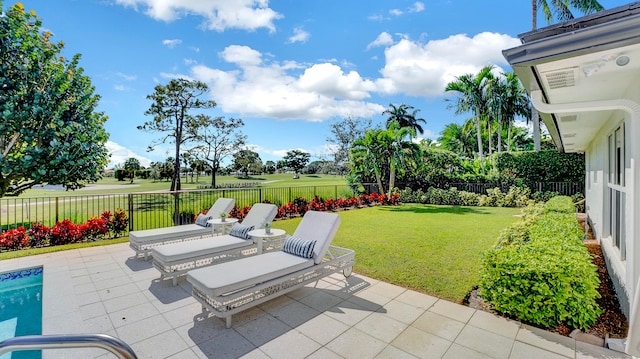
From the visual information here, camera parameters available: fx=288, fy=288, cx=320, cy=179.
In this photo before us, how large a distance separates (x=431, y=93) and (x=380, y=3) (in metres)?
17.4

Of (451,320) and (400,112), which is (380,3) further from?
(400,112)

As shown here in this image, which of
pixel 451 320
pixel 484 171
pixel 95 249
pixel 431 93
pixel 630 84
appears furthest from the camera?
pixel 431 93

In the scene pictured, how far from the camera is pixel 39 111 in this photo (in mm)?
7762

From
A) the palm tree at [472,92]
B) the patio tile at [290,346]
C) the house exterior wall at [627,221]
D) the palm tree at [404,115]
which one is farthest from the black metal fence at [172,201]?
the palm tree at [404,115]

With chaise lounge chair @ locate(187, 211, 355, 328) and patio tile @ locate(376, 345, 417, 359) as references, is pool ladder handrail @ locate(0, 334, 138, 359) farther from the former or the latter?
patio tile @ locate(376, 345, 417, 359)

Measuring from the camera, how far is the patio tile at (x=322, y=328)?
3172 millimetres

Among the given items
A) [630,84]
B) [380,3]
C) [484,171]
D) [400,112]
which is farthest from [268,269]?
[400,112]

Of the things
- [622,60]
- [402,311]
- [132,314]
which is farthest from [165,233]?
[622,60]

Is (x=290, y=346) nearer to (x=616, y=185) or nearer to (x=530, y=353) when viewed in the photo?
(x=530, y=353)

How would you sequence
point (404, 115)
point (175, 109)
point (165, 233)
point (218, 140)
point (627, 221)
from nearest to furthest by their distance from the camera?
point (627, 221)
point (165, 233)
point (175, 109)
point (218, 140)
point (404, 115)

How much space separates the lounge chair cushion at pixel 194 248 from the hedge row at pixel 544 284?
4284 millimetres

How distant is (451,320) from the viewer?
138 inches

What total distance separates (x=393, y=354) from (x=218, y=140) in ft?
84.6

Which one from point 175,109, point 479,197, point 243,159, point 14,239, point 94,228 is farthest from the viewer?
point 243,159
